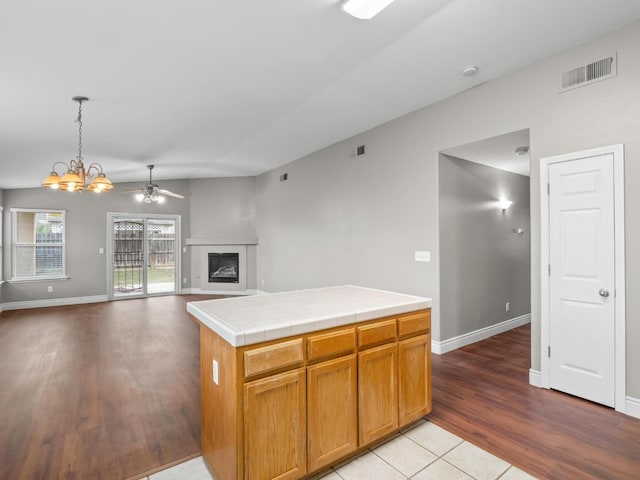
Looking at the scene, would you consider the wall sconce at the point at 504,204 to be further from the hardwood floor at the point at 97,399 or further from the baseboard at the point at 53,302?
the baseboard at the point at 53,302

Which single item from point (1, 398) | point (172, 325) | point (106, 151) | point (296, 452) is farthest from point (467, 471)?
point (106, 151)

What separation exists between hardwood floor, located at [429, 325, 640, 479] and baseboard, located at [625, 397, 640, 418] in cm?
6

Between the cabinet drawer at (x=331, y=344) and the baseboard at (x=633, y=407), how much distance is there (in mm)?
2372

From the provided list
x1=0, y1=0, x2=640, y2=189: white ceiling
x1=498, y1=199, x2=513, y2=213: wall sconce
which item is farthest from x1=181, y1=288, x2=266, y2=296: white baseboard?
x1=498, y1=199, x2=513, y2=213: wall sconce

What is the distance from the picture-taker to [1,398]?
2992 mm

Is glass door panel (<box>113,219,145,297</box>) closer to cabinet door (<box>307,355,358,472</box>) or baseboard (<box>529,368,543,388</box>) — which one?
cabinet door (<box>307,355,358,472</box>)

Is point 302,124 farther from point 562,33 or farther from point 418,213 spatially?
point 562,33

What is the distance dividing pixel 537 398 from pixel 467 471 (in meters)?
1.39

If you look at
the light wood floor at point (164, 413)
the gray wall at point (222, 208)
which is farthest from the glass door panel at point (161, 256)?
the light wood floor at point (164, 413)

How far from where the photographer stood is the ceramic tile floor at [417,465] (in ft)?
6.40

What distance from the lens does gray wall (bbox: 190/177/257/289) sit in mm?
8898

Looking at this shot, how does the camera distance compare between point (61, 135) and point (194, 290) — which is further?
point (194, 290)

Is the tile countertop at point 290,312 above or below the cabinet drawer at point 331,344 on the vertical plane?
above

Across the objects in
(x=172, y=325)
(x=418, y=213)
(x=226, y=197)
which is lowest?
(x=172, y=325)
